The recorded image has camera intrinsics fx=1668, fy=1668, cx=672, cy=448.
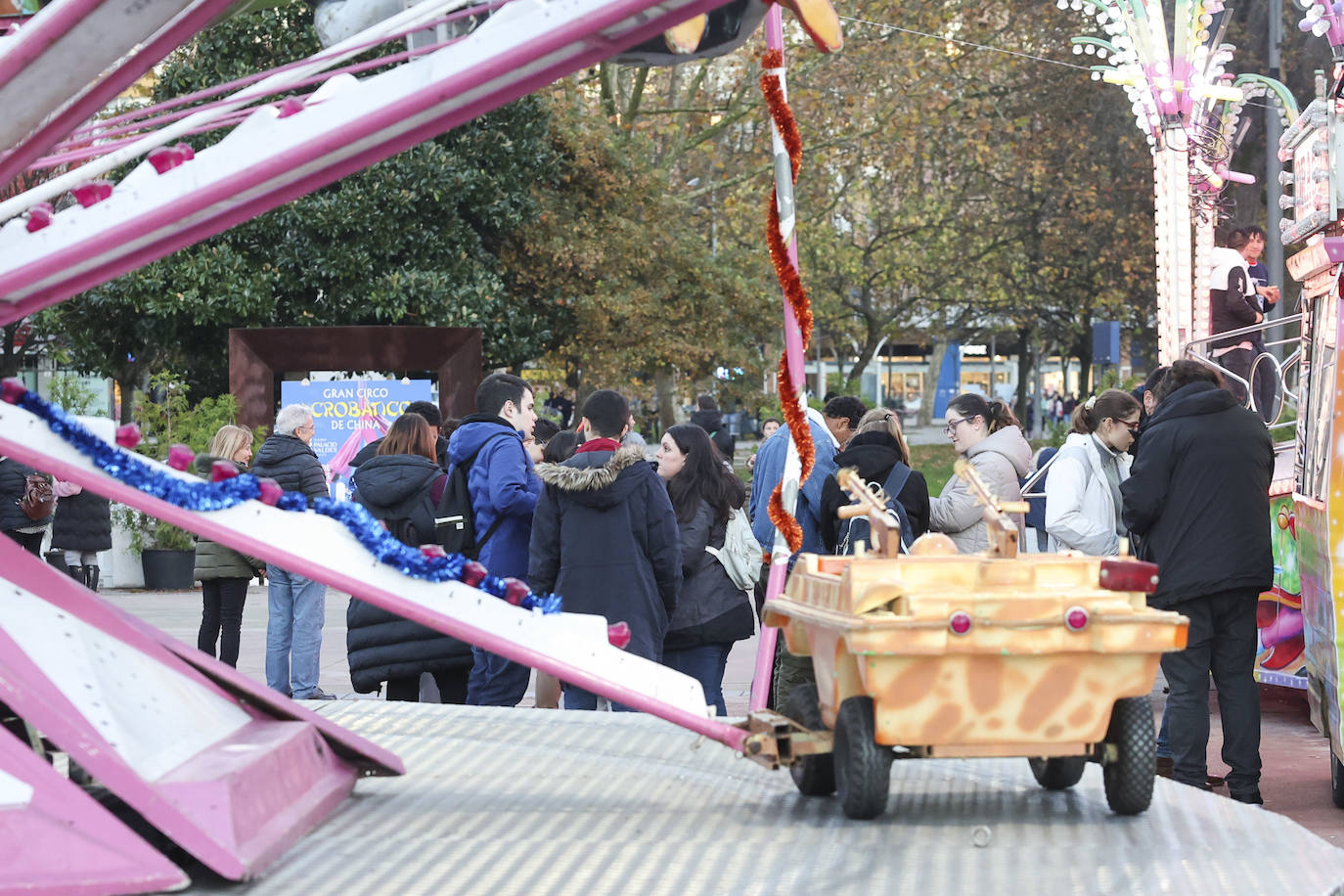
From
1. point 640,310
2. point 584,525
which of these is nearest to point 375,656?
point 584,525

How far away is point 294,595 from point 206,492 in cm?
461

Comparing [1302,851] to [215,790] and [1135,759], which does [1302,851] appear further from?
[215,790]

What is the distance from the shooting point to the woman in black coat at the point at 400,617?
25.1ft

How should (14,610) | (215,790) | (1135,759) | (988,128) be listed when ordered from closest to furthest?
(215,790) → (14,610) → (1135,759) → (988,128)

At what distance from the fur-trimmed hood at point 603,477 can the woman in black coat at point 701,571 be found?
2.39 feet

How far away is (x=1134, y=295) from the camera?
104 ft

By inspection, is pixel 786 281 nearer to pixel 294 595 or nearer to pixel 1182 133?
pixel 294 595

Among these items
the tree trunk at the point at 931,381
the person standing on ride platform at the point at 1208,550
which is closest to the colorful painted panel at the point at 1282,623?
the person standing on ride platform at the point at 1208,550

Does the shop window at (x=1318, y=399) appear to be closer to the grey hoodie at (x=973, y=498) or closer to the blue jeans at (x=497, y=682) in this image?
the grey hoodie at (x=973, y=498)

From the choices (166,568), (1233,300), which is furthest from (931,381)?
(1233,300)

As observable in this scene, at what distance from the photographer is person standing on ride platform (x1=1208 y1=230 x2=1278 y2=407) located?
1258 centimetres

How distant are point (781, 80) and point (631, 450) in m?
1.79

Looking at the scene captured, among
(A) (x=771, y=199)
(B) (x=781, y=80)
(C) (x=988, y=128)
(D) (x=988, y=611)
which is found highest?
(C) (x=988, y=128)

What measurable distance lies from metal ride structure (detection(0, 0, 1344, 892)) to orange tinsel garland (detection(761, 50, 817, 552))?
1065 millimetres
